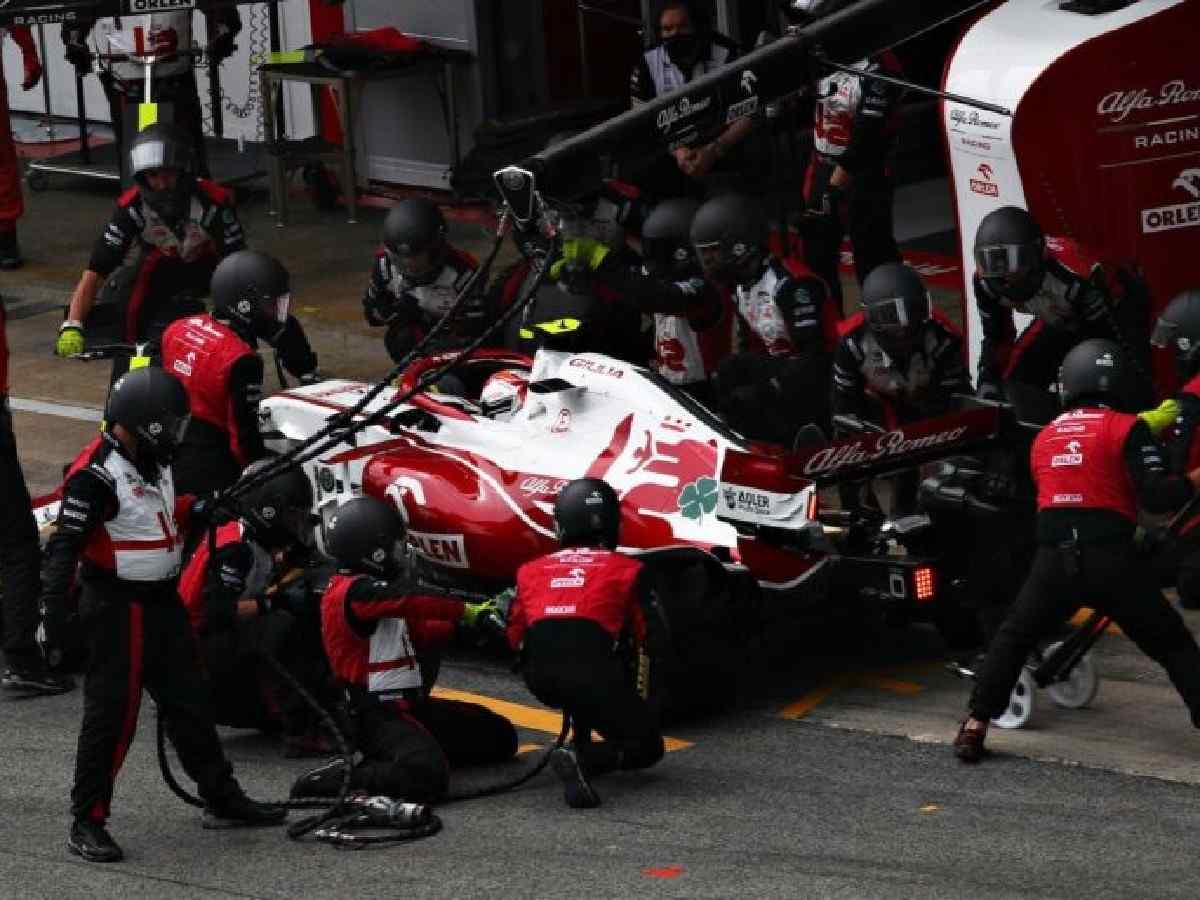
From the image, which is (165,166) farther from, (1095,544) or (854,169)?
(1095,544)

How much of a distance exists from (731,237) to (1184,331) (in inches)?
81.3

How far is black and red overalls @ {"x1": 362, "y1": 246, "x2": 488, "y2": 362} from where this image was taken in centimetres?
1372

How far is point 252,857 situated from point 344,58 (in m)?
10.4

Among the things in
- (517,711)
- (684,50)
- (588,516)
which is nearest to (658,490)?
(588,516)

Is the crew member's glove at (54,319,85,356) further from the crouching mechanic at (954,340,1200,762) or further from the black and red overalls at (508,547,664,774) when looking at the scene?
the crouching mechanic at (954,340,1200,762)

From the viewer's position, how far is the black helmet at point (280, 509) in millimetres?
11477

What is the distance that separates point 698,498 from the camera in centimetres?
1133

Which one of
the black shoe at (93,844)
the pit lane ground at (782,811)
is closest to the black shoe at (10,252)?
the pit lane ground at (782,811)

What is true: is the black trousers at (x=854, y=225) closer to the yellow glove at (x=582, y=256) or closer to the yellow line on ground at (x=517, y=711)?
the yellow glove at (x=582, y=256)

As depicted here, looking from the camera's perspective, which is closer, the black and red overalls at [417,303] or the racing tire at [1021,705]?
the racing tire at [1021,705]

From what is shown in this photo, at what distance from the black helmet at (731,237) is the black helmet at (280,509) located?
211 cm

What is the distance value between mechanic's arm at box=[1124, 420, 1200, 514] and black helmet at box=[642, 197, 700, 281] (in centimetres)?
347

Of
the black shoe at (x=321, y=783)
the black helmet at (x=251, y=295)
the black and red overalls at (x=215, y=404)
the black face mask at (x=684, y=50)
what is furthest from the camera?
the black face mask at (x=684, y=50)

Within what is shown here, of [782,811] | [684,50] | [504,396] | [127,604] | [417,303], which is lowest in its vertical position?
[782,811]
